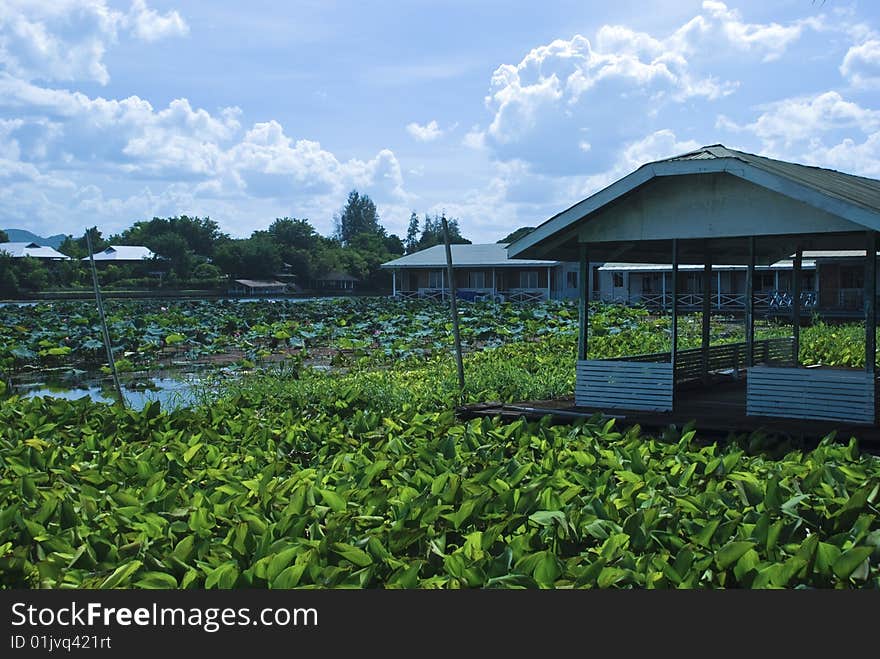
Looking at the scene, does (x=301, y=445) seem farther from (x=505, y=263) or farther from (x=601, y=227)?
(x=505, y=263)

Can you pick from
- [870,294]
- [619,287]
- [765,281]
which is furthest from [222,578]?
[619,287]

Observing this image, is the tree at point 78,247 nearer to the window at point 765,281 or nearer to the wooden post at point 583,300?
the window at point 765,281

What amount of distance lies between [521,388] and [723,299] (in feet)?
101

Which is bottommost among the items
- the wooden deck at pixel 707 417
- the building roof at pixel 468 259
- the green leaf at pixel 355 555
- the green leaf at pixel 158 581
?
the wooden deck at pixel 707 417

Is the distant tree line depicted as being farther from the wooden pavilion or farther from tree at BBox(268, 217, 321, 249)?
the wooden pavilion

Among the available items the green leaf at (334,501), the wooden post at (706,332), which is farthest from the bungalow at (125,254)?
the green leaf at (334,501)

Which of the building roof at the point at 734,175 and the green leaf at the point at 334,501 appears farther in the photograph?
the building roof at the point at 734,175

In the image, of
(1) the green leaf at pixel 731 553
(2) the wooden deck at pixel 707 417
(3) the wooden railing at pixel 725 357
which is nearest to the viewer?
(1) the green leaf at pixel 731 553

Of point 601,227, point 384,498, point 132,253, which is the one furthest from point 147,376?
point 132,253

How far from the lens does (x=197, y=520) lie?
16.2ft

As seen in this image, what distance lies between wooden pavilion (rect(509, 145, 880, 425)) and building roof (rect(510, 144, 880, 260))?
0.01 m

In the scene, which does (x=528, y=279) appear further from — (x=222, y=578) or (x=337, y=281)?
(x=222, y=578)

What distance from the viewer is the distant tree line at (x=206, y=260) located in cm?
6775

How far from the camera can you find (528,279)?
53.0m
